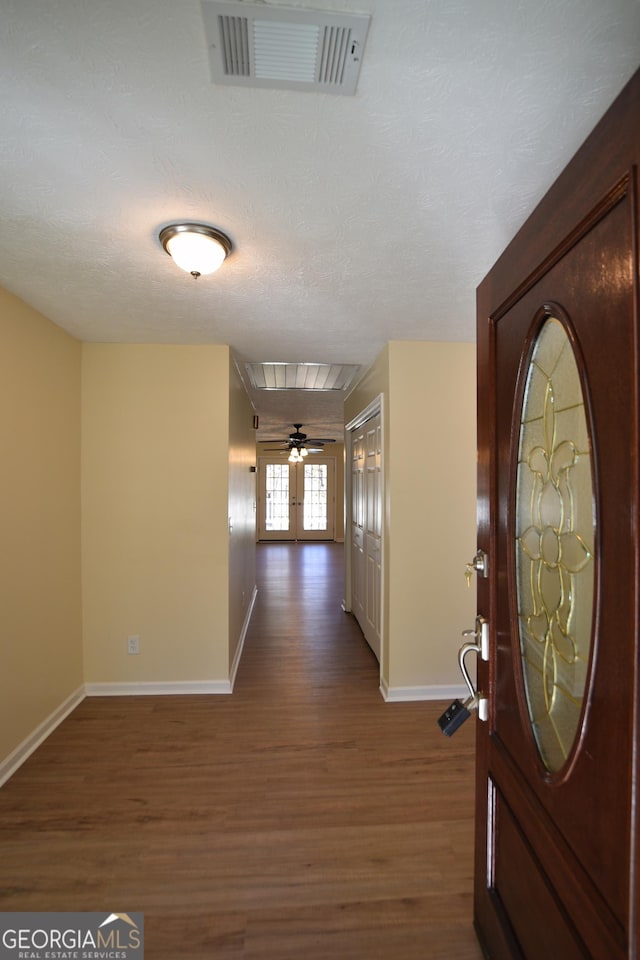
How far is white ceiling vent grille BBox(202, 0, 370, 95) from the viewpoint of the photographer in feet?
2.72

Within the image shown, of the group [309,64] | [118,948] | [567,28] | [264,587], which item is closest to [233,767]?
[118,948]

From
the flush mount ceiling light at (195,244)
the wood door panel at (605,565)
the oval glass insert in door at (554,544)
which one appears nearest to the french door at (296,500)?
the flush mount ceiling light at (195,244)

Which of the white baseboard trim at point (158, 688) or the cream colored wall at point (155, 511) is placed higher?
the cream colored wall at point (155, 511)

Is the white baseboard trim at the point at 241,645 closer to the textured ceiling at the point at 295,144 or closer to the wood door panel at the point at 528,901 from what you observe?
→ the wood door panel at the point at 528,901

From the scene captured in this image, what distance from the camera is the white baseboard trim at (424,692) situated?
2805mm

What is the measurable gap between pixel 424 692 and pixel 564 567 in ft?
7.75

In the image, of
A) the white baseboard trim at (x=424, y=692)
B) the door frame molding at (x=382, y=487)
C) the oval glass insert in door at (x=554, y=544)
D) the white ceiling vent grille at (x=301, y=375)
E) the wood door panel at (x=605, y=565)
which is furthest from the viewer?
the white ceiling vent grille at (x=301, y=375)

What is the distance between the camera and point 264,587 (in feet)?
18.9

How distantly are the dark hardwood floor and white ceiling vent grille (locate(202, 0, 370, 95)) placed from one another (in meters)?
2.47

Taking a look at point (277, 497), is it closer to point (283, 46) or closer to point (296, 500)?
point (296, 500)

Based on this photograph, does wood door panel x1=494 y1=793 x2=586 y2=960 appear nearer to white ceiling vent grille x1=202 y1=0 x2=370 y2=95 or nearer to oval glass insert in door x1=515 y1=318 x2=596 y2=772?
oval glass insert in door x1=515 y1=318 x2=596 y2=772

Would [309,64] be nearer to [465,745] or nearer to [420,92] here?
[420,92]

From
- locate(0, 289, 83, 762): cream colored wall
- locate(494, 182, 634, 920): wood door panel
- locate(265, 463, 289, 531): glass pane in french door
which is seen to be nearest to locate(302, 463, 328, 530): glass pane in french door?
locate(265, 463, 289, 531): glass pane in french door

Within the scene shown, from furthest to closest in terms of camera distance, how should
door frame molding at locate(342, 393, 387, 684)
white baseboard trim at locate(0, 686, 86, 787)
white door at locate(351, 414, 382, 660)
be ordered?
white door at locate(351, 414, 382, 660) < door frame molding at locate(342, 393, 387, 684) < white baseboard trim at locate(0, 686, 86, 787)
